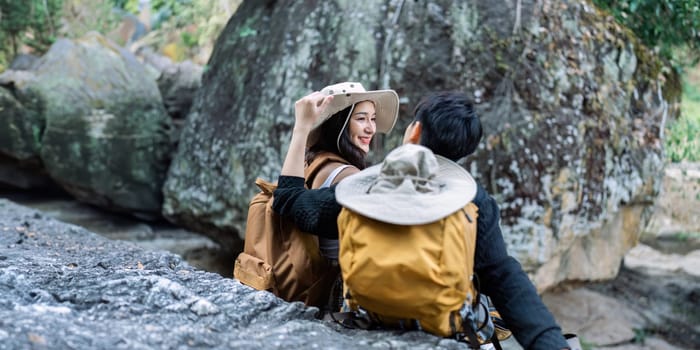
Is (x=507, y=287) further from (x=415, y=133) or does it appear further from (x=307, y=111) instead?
(x=307, y=111)

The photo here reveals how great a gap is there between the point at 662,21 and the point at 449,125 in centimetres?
543

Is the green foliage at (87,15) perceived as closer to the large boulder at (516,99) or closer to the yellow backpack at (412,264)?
the large boulder at (516,99)

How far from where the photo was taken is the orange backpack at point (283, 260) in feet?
7.63

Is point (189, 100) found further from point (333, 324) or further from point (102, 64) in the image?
point (333, 324)

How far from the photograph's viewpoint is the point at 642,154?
20.4ft

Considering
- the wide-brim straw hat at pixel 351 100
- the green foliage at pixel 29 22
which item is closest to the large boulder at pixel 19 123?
the green foliage at pixel 29 22

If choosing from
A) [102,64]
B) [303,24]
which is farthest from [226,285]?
[102,64]

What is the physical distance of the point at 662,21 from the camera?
6.52 meters

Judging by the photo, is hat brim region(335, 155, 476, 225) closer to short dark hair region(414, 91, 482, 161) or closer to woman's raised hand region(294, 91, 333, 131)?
short dark hair region(414, 91, 482, 161)

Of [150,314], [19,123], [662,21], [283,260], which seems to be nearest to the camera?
[150,314]

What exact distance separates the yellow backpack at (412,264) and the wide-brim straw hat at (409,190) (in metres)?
0.03

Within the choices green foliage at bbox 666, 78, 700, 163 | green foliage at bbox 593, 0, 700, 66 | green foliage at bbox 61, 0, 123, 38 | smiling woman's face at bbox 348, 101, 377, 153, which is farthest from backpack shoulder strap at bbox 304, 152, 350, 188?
green foliage at bbox 61, 0, 123, 38

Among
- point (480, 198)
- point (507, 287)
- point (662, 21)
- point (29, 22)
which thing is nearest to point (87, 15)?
point (29, 22)

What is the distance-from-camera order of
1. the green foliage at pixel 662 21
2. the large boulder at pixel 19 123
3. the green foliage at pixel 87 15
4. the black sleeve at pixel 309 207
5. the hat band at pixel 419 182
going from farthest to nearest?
the green foliage at pixel 87 15
the large boulder at pixel 19 123
the green foliage at pixel 662 21
the black sleeve at pixel 309 207
the hat band at pixel 419 182
